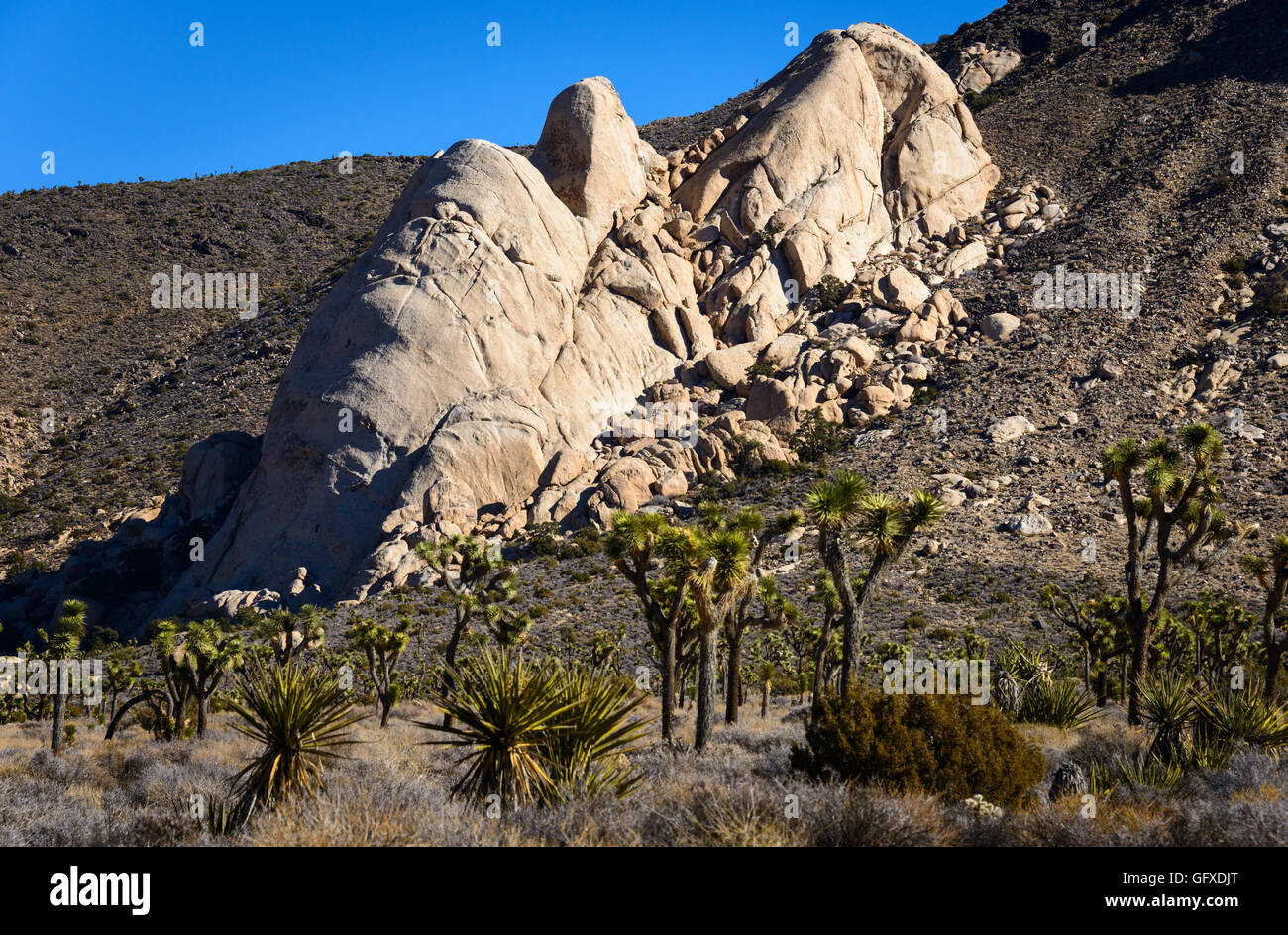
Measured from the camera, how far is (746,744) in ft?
60.0

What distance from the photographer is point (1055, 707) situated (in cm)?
1916

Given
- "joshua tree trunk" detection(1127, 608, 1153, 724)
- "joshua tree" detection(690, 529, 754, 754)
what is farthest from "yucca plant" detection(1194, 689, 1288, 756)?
"joshua tree" detection(690, 529, 754, 754)

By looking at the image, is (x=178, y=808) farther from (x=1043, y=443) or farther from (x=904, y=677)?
(x=1043, y=443)

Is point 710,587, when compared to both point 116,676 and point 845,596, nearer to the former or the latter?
point 845,596

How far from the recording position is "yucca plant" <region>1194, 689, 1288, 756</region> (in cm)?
1334

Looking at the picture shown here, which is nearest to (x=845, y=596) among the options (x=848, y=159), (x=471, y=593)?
(x=471, y=593)

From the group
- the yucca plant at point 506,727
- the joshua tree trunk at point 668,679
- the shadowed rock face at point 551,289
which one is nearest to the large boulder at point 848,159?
the shadowed rock face at point 551,289

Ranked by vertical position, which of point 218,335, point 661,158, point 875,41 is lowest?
point 218,335

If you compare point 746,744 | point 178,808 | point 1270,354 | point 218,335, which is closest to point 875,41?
point 1270,354

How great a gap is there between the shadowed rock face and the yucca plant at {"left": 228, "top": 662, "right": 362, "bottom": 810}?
30.5m

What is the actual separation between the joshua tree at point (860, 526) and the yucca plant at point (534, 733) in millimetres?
7848

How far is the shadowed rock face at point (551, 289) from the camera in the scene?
4519 cm

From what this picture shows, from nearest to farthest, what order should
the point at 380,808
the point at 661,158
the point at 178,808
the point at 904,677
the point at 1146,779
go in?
the point at 380,808 → the point at 178,808 → the point at 1146,779 → the point at 904,677 → the point at 661,158

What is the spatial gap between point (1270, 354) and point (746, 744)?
154ft
